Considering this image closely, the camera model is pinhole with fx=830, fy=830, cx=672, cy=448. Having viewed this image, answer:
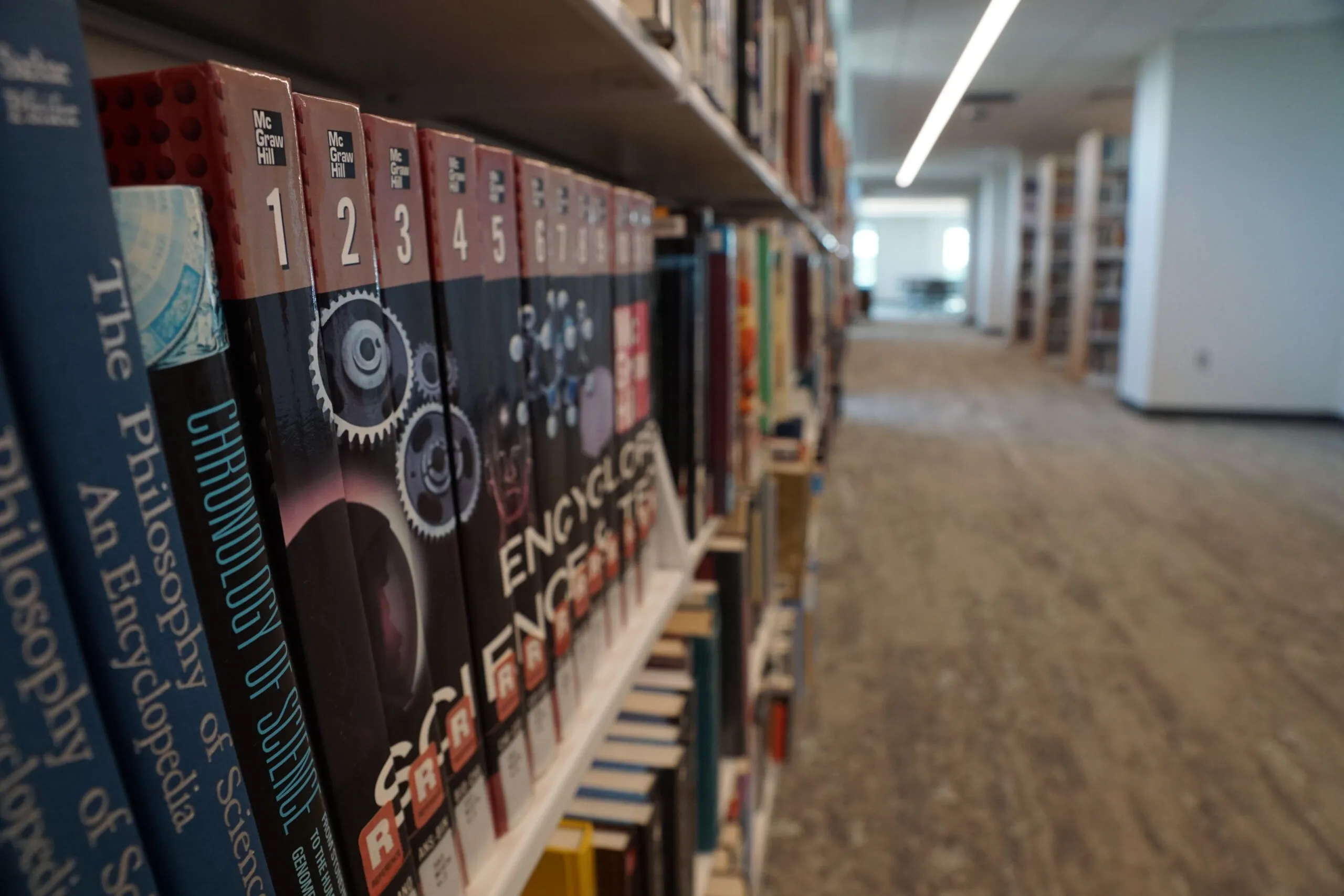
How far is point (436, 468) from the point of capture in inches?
15.2

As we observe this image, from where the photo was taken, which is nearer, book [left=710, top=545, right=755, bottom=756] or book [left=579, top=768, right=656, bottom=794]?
book [left=579, top=768, right=656, bottom=794]

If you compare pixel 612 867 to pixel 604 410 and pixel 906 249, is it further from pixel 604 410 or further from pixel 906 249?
pixel 906 249

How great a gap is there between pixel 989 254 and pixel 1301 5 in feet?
29.6

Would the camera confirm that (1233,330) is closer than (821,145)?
No

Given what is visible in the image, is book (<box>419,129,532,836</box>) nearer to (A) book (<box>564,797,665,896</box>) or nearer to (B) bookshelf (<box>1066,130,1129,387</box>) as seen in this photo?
(A) book (<box>564,797,665,896</box>)

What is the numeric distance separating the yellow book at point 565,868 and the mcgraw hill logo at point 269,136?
458 mm

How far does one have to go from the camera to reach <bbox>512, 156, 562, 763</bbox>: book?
0.47 meters

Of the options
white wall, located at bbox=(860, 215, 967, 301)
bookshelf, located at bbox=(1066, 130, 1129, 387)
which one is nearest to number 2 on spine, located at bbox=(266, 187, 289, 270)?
bookshelf, located at bbox=(1066, 130, 1129, 387)

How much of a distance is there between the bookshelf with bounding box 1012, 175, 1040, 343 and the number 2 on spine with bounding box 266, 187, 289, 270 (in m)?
12.5

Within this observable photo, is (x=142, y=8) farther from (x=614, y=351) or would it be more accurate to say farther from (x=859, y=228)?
(x=859, y=228)

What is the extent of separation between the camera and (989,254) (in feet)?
46.1

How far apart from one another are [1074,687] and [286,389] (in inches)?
98.0

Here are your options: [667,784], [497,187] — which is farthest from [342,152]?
[667,784]

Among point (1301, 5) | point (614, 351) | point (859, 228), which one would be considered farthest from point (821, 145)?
point (859, 228)
